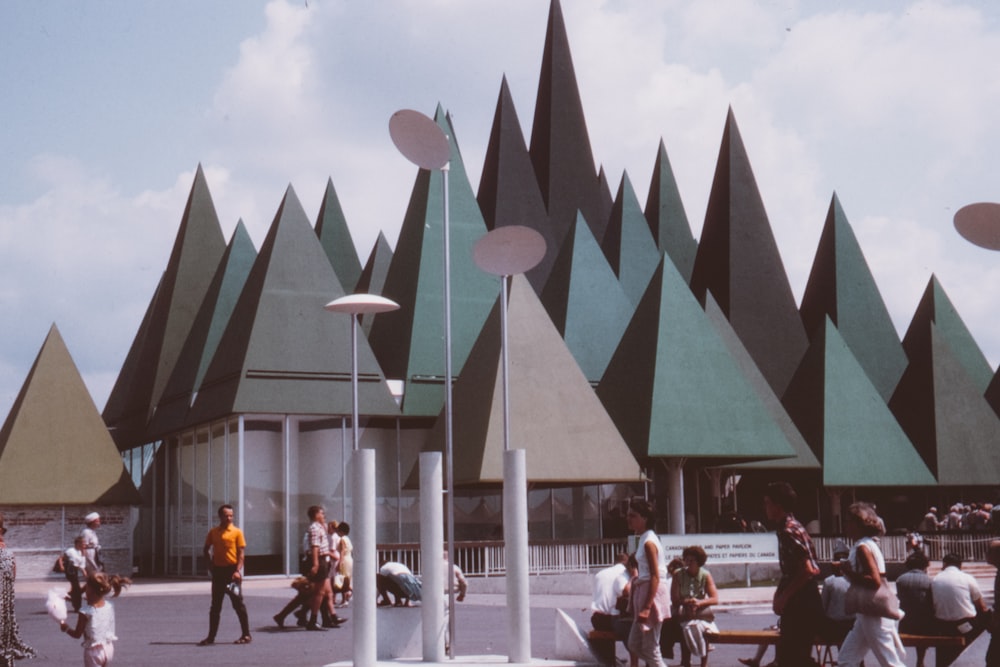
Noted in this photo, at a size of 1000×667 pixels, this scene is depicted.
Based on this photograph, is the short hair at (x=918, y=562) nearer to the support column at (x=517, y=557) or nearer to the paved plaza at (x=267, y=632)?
the paved plaza at (x=267, y=632)

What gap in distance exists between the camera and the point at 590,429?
2916 centimetres

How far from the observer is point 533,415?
28.7m

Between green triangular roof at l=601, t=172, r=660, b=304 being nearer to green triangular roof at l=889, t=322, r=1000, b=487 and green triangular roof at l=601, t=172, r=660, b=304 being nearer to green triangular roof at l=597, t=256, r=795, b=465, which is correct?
green triangular roof at l=889, t=322, r=1000, b=487

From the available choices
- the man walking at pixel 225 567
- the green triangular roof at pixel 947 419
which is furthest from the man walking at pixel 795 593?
the green triangular roof at pixel 947 419

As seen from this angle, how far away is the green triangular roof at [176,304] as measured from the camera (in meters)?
38.3

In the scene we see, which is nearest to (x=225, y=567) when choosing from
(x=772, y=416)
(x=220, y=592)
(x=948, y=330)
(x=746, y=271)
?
(x=220, y=592)

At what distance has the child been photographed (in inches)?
364

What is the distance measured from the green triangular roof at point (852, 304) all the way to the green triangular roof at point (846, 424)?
24.6 ft

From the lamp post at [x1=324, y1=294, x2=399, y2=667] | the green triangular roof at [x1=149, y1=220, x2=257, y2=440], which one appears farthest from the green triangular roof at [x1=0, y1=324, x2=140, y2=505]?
the lamp post at [x1=324, y1=294, x2=399, y2=667]

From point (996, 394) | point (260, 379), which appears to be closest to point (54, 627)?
point (260, 379)

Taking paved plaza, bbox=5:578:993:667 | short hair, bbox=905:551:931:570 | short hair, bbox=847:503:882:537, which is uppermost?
short hair, bbox=847:503:882:537

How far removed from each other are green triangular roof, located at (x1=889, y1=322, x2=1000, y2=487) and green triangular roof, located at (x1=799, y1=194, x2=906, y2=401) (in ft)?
13.4

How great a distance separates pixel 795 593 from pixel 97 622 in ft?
15.1

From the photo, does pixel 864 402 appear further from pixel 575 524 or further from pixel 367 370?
pixel 367 370
